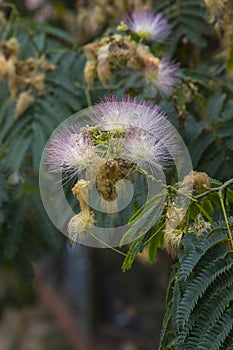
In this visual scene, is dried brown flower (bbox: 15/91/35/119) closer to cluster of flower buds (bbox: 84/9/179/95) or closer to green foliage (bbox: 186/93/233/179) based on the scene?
cluster of flower buds (bbox: 84/9/179/95)

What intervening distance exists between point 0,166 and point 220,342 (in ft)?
3.48

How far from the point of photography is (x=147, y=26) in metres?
2.11

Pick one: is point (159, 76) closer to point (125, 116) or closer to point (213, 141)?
point (213, 141)

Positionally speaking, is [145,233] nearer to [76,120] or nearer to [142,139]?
[142,139]

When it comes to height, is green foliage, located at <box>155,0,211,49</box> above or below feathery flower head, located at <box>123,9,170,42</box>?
above

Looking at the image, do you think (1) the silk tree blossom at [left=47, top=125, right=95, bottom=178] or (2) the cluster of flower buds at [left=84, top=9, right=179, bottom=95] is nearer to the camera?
(1) the silk tree blossom at [left=47, top=125, right=95, bottom=178]

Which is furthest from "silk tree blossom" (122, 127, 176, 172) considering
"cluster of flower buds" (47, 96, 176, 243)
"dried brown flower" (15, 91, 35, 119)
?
"dried brown flower" (15, 91, 35, 119)

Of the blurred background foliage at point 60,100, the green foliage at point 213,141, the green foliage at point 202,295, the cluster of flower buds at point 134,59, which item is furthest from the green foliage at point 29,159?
the green foliage at point 202,295

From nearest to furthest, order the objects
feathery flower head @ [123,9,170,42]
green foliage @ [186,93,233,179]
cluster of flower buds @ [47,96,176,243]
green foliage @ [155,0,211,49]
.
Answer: cluster of flower buds @ [47,96,176,243] < green foliage @ [186,93,233,179] < feathery flower head @ [123,9,170,42] < green foliage @ [155,0,211,49]

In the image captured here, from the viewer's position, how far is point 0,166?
2102 mm

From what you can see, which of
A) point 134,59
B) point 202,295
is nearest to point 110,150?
point 202,295

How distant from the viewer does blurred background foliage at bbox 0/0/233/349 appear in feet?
6.40

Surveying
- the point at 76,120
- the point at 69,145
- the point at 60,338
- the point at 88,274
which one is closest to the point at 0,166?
the point at 76,120

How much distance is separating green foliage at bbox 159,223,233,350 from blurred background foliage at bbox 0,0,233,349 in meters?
0.58
